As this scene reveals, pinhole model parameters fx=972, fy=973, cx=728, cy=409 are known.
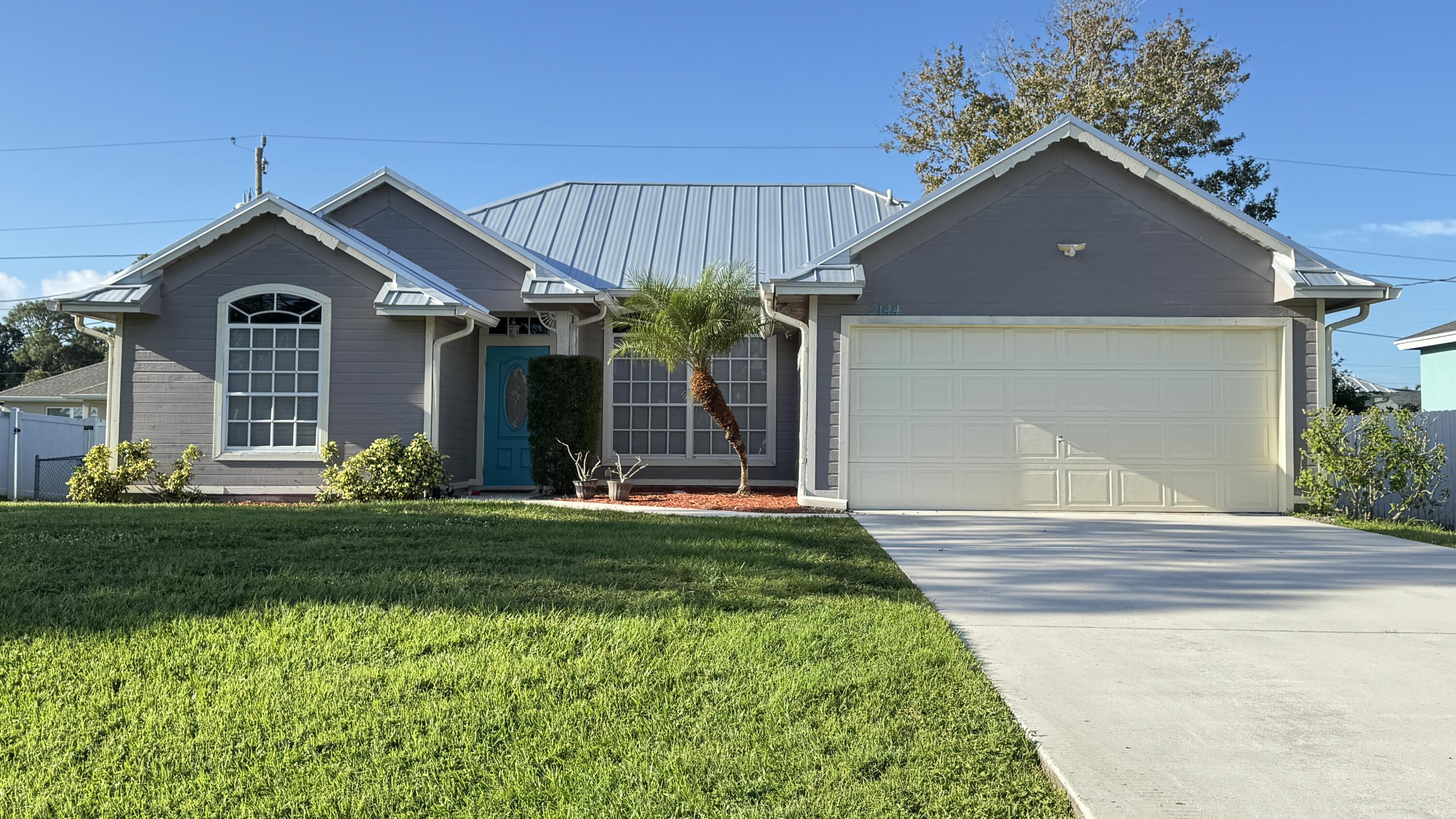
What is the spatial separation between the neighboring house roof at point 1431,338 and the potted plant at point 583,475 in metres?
18.4

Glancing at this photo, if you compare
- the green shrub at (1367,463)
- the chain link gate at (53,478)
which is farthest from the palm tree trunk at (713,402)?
the chain link gate at (53,478)

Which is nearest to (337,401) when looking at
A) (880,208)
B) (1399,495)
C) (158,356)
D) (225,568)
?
(158,356)

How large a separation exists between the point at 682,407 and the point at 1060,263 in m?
5.86

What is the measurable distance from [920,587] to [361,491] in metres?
8.02

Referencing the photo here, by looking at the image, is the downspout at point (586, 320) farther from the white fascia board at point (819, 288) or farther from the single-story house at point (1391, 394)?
the single-story house at point (1391, 394)

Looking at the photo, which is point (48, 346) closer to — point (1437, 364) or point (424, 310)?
point (424, 310)

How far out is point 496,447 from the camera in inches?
568

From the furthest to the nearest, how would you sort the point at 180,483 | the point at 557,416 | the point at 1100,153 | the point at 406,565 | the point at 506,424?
the point at 506,424 < the point at 557,416 < the point at 180,483 < the point at 1100,153 < the point at 406,565

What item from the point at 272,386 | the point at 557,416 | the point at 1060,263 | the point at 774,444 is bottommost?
the point at 774,444

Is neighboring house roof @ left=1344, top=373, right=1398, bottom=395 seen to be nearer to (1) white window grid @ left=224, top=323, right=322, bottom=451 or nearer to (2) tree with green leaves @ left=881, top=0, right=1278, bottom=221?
(2) tree with green leaves @ left=881, top=0, right=1278, bottom=221


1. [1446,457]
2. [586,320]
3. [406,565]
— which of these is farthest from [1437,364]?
[406,565]

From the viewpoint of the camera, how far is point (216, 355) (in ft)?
40.9

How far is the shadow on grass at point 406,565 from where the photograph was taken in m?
5.20

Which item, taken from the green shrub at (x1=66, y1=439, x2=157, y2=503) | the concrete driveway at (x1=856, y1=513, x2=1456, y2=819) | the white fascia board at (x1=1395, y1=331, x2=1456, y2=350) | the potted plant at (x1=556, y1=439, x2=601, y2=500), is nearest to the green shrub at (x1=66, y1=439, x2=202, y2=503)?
the green shrub at (x1=66, y1=439, x2=157, y2=503)
